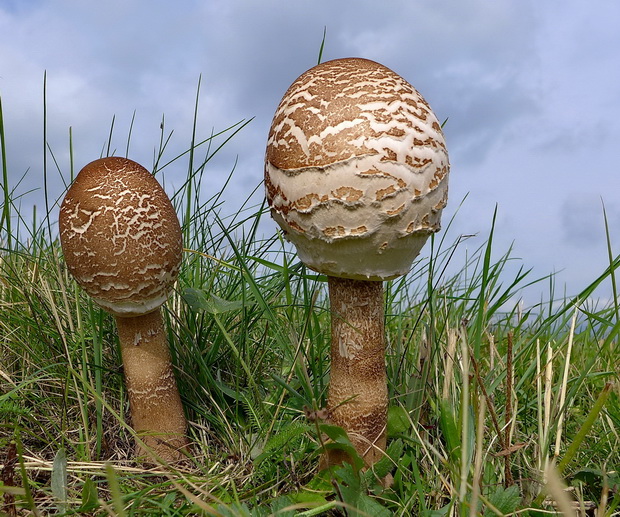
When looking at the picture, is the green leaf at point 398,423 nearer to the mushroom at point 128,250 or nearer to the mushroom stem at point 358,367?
the mushroom stem at point 358,367

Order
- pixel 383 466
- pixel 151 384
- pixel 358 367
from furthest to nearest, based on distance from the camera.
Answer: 1. pixel 151 384
2. pixel 358 367
3. pixel 383 466

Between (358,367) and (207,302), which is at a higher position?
(207,302)

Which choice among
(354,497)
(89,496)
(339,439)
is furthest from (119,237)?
(354,497)

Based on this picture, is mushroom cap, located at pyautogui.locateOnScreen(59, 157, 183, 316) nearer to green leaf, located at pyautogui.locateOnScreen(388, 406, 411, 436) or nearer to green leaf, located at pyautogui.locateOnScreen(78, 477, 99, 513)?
green leaf, located at pyautogui.locateOnScreen(78, 477, 99, 513)

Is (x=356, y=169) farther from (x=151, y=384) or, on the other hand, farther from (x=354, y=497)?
(x=151, y=384)

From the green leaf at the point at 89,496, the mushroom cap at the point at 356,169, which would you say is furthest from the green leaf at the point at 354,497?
the green leaf at the point at 89,496

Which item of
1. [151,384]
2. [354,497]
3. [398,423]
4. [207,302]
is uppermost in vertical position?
[207,302]

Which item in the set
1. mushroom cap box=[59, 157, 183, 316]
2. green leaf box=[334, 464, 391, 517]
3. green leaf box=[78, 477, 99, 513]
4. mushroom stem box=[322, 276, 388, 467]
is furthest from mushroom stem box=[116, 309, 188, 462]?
green leaf box=[334, 464, 391, 517]
